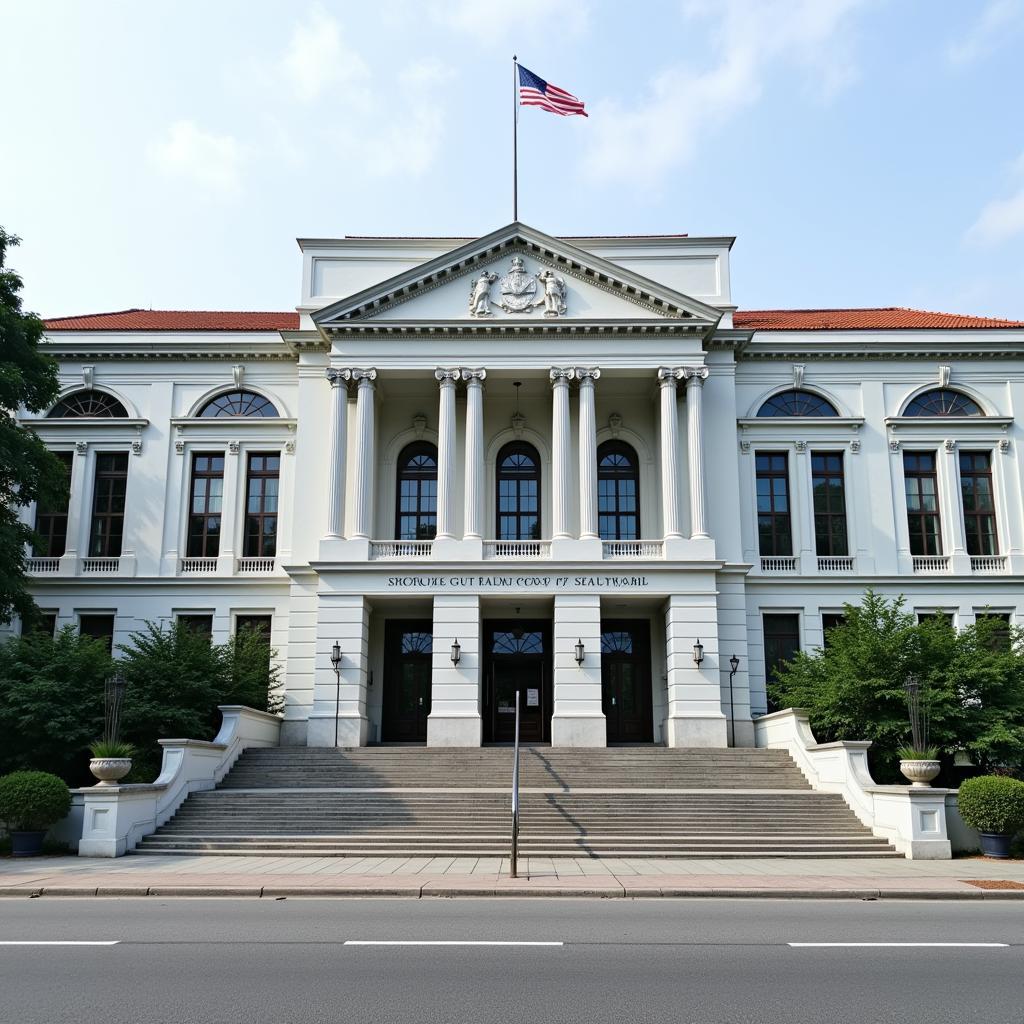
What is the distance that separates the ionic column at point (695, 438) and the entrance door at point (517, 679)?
638 centimetres

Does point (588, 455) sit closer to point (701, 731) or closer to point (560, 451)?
point (560, 451)

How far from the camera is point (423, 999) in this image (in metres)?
7.67

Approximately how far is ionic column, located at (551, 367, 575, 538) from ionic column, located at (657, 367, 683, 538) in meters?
3.07

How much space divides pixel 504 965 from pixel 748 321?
105ft

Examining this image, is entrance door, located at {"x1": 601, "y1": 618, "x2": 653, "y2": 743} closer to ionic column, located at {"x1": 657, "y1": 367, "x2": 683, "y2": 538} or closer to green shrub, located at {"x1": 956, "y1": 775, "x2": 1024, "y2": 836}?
ionic column, located at {"x1": 657, "y1": 367, "x2": 683, "y2": 538}

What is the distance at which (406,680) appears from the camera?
32719 mm

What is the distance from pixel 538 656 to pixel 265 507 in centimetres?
1078

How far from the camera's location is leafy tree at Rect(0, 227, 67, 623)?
27.6 m

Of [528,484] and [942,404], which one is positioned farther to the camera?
[942,404]

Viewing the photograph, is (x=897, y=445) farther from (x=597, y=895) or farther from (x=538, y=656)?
(x=597, y=895)

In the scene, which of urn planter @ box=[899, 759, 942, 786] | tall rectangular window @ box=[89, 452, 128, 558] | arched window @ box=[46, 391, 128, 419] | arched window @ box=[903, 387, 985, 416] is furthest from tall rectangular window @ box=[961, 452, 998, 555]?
arched window @ box=[46, 391, 128, 419]

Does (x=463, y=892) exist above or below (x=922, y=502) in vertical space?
below

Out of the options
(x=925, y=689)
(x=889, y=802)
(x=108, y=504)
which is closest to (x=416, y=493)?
(x=108, y=504)

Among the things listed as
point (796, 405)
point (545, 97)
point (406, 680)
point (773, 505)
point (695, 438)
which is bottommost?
point (406, 680)
